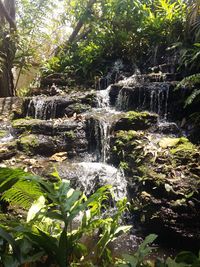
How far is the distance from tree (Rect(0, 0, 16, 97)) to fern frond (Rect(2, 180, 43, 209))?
24.5ft

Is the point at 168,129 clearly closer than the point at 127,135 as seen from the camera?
No

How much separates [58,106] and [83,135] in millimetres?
1731

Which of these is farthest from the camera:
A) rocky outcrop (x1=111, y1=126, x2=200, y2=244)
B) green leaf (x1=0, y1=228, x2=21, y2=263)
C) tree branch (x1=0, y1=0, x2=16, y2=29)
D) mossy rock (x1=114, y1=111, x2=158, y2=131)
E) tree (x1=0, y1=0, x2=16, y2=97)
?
tree branch (x1=0, y1=0, x2=16, y2=29)

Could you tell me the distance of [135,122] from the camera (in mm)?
5395

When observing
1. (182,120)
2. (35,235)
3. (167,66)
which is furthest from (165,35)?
(35,235)

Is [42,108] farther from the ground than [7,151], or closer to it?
farther from the ground

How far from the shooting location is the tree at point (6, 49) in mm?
9180

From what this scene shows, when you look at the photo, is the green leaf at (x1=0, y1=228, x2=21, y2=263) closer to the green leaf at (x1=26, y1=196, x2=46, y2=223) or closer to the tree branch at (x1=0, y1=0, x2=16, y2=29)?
the green leaf at (x1=26, y1=196, x2=46, y2=223)

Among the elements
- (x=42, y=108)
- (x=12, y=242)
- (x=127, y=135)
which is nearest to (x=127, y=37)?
(x=42, y=108)

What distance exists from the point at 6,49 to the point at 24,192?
26.5 feet

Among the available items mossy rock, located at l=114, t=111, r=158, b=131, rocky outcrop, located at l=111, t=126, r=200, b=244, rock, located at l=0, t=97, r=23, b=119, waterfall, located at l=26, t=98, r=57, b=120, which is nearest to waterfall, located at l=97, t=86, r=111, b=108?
waterfall, located at l=26, t=98, r=57, b=120

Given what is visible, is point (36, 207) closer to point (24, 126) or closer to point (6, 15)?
point (24, 126)

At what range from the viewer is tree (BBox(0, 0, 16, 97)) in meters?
9.18

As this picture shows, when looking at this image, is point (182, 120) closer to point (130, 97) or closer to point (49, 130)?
point (130, 97)
